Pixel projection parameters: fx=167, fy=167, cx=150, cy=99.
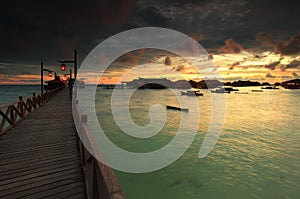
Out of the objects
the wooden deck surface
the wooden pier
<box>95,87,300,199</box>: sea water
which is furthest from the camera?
<box>95,87,300,199</box>: sea water

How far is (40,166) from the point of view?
4.41m

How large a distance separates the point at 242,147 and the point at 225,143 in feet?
4.82

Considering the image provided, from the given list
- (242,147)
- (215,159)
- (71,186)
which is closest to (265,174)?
(215,159)

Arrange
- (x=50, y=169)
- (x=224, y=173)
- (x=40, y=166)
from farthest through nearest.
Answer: (x=224, y=173), (x=40, y=166), (x=50, y=169)

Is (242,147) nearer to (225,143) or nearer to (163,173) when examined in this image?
(225,143)

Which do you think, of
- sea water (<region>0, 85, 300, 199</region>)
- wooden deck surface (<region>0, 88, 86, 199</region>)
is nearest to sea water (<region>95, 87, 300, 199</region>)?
sea water (<region>0, 85, 300, 199</region>)

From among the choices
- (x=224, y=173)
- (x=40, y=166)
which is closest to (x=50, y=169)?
(x=40, y=166)

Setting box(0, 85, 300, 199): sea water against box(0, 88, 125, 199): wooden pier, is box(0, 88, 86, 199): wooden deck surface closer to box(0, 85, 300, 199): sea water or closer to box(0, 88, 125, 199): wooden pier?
box(0, 88, 125, 199): wooden pier

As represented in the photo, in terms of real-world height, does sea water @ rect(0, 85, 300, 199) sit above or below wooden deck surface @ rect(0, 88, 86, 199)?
below

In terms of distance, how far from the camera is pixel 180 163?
447 inches

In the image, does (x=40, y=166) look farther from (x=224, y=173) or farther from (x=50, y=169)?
(x=224, y=173)

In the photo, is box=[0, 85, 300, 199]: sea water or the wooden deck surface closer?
the wooden deck surface

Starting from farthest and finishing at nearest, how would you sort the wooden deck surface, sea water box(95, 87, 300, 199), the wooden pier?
1. sea water box(95, 87, 300, 199)
2. the wooden deck surface
3. the wooden pier

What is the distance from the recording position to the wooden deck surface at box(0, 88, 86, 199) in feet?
11.4
